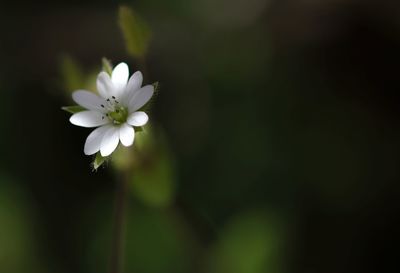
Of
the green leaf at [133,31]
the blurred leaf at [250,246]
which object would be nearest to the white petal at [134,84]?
the green leaf at [133,31]

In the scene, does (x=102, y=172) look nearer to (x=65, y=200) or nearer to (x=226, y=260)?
(x=65, y=200)

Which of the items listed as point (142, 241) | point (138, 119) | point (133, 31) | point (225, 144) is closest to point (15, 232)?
point (142, 241)

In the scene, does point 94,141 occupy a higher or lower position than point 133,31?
lower

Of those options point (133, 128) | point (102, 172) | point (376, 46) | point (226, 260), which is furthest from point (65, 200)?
point (376, 46)

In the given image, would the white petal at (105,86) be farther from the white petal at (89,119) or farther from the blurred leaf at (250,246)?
the blurred leaf at (250,246)

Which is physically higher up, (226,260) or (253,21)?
(253,21)

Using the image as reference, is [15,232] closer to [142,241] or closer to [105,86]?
[142,241]

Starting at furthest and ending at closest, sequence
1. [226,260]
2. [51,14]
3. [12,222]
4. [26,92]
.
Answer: [51,14] < [26,92] < [12,222] < [226,260]
